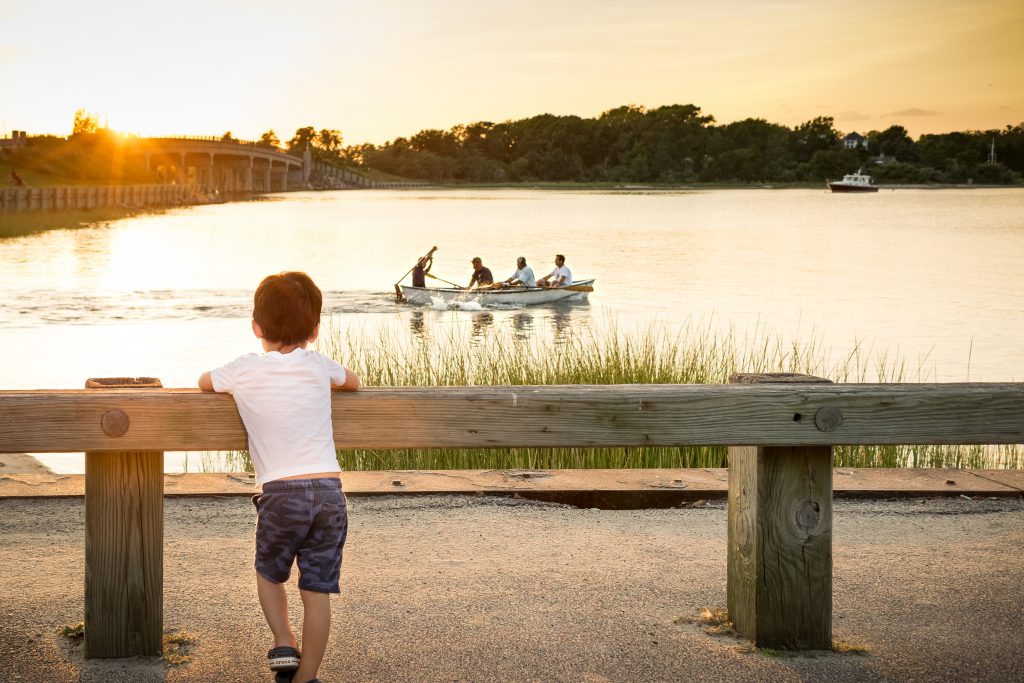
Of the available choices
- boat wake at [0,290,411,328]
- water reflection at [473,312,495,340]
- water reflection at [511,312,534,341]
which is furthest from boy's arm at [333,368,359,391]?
boat wake at [0,290,411,328]

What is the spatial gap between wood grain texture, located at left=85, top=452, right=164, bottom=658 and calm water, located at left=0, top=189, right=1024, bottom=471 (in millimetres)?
17456

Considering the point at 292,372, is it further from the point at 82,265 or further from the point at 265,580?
the point at 82,265

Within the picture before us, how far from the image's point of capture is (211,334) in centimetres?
3069

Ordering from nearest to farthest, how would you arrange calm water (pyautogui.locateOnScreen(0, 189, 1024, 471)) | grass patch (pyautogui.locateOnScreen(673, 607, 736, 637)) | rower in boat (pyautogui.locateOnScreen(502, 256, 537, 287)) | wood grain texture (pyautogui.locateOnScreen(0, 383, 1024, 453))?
wood grain texture (pyautogui.locateOnScreen(0, 383, 1024, 453)) < grass patch (pyautogui.locateOnScreen(673, 607, 736, 637)) < calm water (pyautogui.locateOnScreen(0, 189, 1024, 471)) < rower in boat (pyautogui.locateOnScreen(502, 256, 537, 287))

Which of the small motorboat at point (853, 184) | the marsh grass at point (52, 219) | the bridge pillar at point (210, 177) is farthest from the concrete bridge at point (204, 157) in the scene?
the small motorboat at point (853, 184)

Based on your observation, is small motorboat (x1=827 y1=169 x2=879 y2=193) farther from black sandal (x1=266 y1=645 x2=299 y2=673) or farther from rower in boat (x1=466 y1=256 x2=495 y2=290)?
black sandal (x1=266 y1=645 x2=299 y2=673)

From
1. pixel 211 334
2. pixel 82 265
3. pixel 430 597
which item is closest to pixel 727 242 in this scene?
pixel 82 265

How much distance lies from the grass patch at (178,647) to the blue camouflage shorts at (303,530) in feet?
2.12

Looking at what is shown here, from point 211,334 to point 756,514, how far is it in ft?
90.2

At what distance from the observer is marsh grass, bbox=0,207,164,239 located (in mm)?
65750

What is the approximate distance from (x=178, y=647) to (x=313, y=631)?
2.80 feet

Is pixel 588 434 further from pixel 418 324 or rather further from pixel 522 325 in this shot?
pixel 418 324

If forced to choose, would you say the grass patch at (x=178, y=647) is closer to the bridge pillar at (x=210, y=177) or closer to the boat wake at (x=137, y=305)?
the boat wake at (x=137, y=305)

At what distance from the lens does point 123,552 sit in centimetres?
431
